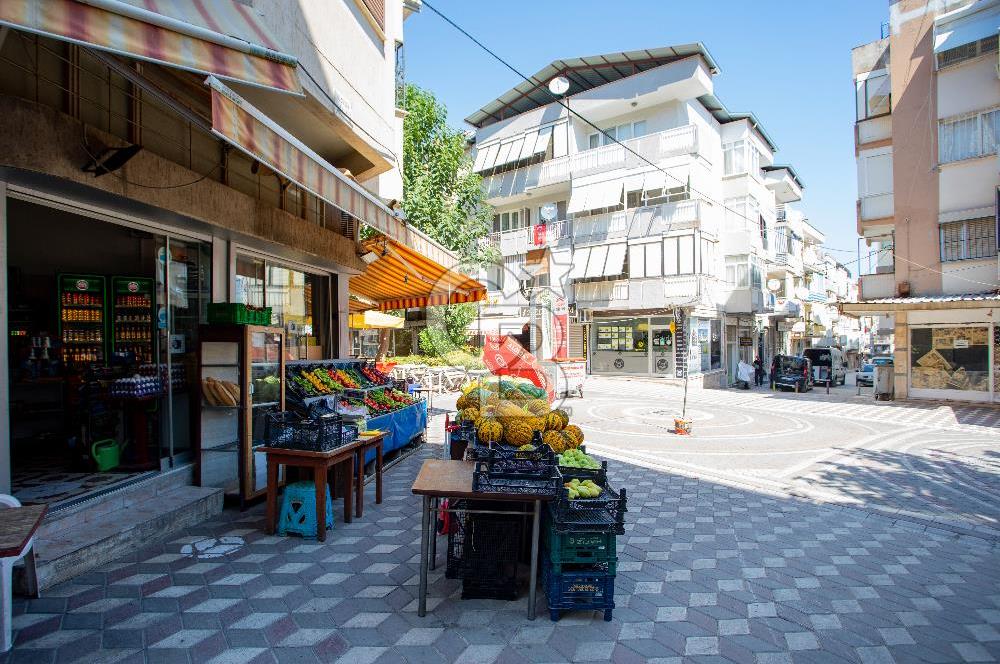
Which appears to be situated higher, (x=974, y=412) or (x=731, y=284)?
(x=731, y=284)

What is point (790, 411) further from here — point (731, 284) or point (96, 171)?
point (96, 171)

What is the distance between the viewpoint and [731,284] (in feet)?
89.8

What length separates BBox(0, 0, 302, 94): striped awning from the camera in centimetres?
261

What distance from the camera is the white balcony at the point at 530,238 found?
28989 mm

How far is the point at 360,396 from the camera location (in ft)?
29.4

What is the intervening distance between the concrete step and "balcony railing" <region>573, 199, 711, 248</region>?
→ 2295cm

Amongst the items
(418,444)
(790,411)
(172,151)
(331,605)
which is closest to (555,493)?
(331,605)

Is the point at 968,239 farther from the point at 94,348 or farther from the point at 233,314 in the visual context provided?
the point at 94,348

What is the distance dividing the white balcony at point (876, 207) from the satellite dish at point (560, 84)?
15067 mm

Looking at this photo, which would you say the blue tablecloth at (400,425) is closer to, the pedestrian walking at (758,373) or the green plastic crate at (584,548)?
the green plastic crate at (584,548)

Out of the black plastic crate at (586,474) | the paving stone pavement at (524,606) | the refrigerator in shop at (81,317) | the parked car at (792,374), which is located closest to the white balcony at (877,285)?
the parked car at (792,374)

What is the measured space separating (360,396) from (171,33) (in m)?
6.50

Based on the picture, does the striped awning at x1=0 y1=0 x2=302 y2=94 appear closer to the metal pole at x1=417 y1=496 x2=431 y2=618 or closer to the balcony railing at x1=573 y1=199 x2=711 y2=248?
the metal pole at x1=417 y1=496 x2=431 y2=618

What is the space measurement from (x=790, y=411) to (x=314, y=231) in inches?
568
